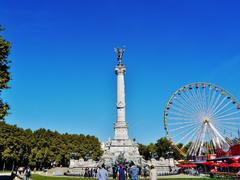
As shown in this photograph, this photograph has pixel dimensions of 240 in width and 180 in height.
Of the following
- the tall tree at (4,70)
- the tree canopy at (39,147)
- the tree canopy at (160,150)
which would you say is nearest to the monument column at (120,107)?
the tree canopy at (39,147)

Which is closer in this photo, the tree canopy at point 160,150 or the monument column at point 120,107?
the monument column at point 120,107

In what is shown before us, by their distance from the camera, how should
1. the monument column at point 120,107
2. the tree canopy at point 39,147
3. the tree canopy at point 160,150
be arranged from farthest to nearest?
1. the tree canopy at point 160,150
2. the tree canopy at point 39,147
3. the monument column at point 120,107

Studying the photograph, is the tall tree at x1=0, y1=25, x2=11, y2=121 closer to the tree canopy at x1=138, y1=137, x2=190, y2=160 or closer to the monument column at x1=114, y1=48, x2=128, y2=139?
the monument column at x1=114, y1=48, x2=128, y2=139

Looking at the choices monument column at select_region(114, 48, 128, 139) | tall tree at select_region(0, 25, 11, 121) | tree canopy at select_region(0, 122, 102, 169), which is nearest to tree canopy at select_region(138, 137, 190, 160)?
tree canopy at select_region(0, 122, 102, 169)

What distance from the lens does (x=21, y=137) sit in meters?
71.3

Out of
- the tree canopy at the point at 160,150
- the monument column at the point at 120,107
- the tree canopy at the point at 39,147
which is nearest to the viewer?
the monument column at the point at 120,107

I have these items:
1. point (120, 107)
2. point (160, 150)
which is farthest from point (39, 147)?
point (160, 150)

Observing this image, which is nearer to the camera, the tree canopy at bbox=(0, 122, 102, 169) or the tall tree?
the tall tree

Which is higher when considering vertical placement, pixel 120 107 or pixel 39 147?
pixel 120 107

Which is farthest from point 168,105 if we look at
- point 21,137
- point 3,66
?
point 3,66

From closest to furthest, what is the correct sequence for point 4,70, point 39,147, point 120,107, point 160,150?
point 4,70 < point 120,107 < point 39,147 < point 160,150

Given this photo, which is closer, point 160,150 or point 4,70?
point 4,70

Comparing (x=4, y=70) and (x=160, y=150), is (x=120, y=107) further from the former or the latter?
(x=160, y=150)

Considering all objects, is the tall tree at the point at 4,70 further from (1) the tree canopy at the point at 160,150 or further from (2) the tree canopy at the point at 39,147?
(1) the tree canopy at the point at 160,150
